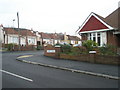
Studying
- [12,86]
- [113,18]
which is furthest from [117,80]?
[113,18]

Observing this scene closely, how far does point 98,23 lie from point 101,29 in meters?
1.14

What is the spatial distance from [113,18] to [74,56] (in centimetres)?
984

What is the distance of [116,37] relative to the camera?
57.9ft

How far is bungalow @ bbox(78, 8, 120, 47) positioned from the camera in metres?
17.5

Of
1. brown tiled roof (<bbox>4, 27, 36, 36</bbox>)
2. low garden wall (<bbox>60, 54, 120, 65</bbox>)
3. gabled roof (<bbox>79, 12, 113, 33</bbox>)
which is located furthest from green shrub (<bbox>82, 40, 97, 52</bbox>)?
brown tiled roof (<bbox>4, 27, 36, 36</bbox>)

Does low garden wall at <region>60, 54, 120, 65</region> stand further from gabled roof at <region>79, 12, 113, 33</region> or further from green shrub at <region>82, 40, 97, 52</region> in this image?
gabled roof at <region>79, 12, 113, 33</region>

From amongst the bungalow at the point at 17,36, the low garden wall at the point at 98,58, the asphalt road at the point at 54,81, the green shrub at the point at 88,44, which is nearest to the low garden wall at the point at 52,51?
the low garden wall at the point at 98,58

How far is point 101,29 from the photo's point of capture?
18047mm

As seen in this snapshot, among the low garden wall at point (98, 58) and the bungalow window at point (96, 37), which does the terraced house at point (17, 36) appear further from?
the low garden wall at point (98, 58)

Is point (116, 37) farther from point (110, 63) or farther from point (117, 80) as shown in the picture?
point (117, 80)

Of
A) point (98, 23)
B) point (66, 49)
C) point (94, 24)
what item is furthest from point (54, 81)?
point (94, 24)

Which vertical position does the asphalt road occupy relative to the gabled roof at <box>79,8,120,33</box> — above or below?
below

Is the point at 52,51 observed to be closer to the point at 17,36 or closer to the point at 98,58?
the point at 98,58

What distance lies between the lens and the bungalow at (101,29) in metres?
17.5
